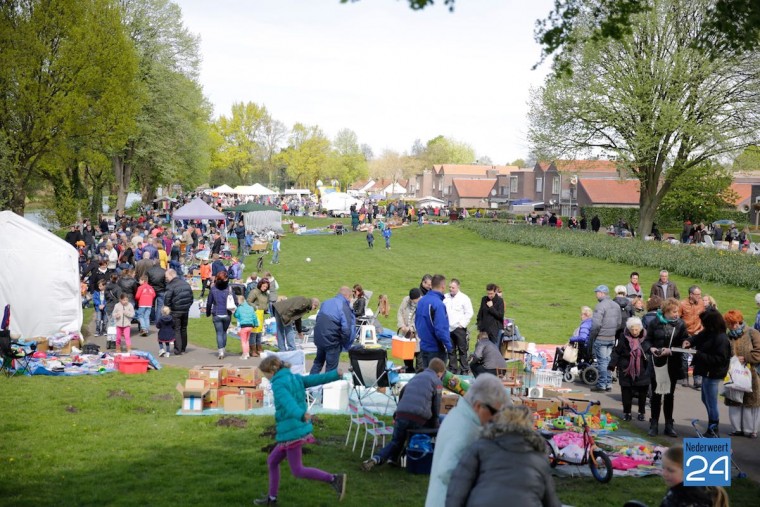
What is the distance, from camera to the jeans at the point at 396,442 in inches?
326

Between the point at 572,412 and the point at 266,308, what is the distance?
8124 millimetres

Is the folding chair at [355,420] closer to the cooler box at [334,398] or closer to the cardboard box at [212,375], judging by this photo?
the cooler box at [334,398]

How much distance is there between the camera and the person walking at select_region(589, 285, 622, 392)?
43.0 ft

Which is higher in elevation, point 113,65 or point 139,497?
point 113,65

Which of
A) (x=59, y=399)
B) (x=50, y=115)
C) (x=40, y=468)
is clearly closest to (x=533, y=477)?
(x=40, y=468)

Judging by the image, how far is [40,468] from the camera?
859 centimetres

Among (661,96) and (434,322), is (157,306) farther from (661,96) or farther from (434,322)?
(661,96)

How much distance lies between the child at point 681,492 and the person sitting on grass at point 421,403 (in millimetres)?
3467

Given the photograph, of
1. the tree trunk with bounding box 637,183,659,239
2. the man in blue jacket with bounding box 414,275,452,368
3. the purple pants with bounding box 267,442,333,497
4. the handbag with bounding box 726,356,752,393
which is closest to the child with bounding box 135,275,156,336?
the man in blue jacket with bounding box 414,275,452,368

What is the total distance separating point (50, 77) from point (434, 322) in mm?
24106

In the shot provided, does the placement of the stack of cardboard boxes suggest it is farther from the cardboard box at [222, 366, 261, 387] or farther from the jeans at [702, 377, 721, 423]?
the jeans at [702, 377, 721, 423]

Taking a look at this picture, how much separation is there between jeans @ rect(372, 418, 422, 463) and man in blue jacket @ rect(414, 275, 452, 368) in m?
2.93

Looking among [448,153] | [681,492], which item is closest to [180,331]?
[681,492]

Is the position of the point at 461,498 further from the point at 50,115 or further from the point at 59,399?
the point at 50,115
